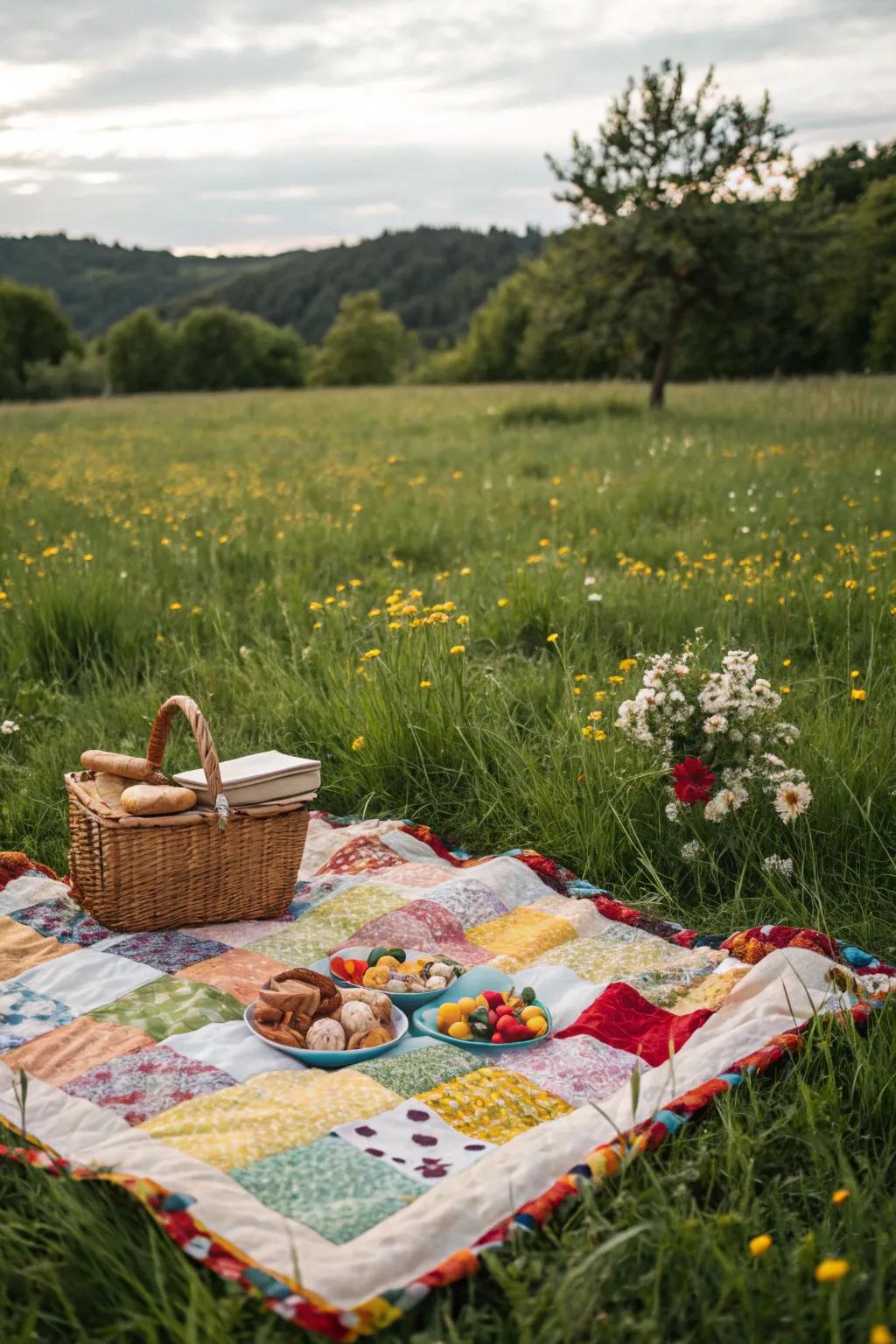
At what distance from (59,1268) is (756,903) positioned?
94.8 inches

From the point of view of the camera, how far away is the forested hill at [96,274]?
476 ft

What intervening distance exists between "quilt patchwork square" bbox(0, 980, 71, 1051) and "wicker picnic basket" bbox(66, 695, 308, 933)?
424mm

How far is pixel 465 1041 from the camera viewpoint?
2.79 m

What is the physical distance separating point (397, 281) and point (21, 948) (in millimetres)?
138252

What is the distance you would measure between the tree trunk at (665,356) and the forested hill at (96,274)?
122 meters

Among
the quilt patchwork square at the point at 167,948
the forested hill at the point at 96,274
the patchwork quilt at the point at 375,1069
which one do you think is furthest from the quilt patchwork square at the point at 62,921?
the forested hill at the point at 96,274

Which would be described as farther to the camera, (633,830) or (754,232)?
(754,232)

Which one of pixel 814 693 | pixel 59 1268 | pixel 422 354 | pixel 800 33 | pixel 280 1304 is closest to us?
pixel 280 1304

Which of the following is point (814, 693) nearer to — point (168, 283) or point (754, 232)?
point (754, 232)

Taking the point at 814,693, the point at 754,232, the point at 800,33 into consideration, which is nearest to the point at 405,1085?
the point at 814,693

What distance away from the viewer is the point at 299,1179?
2.21m

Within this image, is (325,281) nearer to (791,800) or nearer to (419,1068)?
(791,800)

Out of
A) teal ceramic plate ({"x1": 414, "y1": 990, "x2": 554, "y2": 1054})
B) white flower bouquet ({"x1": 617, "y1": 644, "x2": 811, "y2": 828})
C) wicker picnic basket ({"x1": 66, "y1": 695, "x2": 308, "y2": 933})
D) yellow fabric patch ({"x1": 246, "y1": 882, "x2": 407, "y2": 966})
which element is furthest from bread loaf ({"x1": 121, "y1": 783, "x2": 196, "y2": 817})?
white flower bouquet ({"x1": 617, "y1": 644, "x2": 811, "y2": 828})

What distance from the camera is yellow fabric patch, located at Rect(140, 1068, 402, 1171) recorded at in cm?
229
